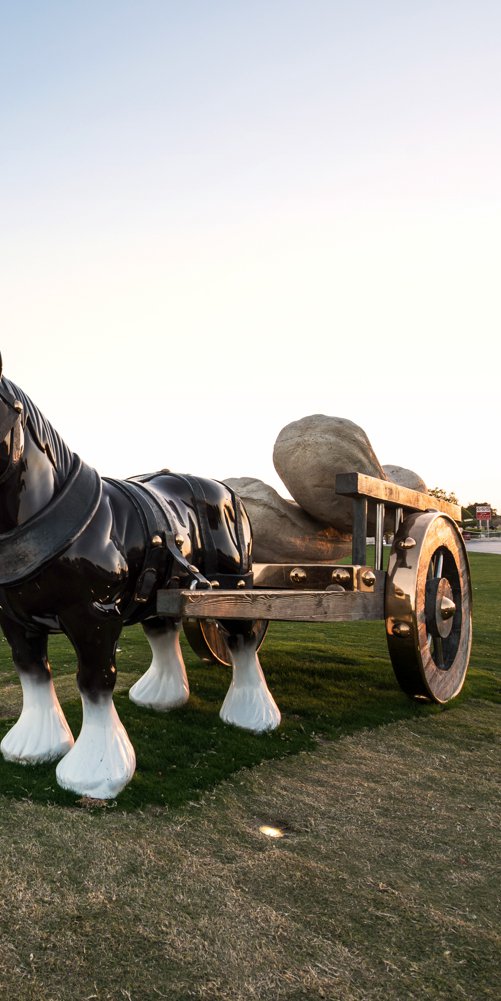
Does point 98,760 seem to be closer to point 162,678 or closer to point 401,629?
point 162,678

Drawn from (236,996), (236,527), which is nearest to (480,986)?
(236,996)

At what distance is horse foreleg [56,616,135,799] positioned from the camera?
282 cm

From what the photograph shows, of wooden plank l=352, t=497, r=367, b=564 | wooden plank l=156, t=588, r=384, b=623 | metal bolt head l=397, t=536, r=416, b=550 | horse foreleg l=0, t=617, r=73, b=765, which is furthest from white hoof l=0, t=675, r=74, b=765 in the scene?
metal bolt head l=397, t=536, r=416, b=550

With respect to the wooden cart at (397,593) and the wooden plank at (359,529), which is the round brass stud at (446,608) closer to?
the wooden cart at (397,593)

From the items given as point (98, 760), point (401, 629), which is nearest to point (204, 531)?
point (401, 629)

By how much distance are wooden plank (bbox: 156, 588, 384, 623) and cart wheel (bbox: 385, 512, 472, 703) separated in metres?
0.14

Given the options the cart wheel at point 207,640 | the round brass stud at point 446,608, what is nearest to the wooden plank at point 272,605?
the round brass stud at point 446,608

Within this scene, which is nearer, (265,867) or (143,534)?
(265,867)

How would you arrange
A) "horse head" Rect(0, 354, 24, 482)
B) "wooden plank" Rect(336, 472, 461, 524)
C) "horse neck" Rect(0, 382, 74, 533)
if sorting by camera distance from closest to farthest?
"horse head" Rect(0, 354, 24, 482), "horse neck" Rect(0, 382, 74, 533), "wooden plank" Rect(336, 472, 461, 524)

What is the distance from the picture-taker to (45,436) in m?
2.76

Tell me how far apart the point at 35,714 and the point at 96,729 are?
46 cm

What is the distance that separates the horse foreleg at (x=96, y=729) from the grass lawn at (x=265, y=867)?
86 millimetres

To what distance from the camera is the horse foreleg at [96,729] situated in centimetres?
282

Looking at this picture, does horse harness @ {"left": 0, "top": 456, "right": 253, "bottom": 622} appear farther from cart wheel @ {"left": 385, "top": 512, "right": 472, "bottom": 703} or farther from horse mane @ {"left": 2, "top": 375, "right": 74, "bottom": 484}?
cart wheel @ {"left": 385, "top": 512, "right": 472, "bottom": 703}
